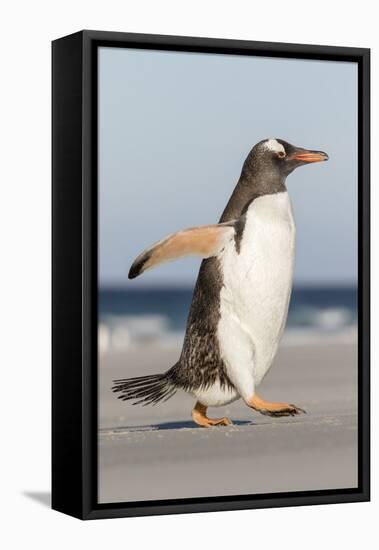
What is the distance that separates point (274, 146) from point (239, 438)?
1223 millimetres

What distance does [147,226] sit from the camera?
22.9ft

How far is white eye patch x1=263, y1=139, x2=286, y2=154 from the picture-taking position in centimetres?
722

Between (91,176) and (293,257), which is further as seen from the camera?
(293,257)

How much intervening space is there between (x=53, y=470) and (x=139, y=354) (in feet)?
2.09

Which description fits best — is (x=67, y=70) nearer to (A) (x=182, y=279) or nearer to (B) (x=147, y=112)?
(B) (x=147, y=112)

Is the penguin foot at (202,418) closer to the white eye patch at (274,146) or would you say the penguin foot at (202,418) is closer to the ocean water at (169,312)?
the ocean water at (169,312)

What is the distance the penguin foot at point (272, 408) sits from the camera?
722 centimetres

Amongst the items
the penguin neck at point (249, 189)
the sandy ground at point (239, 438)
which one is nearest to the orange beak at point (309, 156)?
the penguin neck at point (249, 189)

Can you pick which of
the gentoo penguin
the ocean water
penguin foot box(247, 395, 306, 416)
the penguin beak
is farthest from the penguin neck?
penguin foot box(247, 395, 306, 416)

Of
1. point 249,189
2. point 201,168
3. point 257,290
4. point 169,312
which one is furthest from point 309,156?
point 169,312

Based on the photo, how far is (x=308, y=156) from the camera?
7.31m

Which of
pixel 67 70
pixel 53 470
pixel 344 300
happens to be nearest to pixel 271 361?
pixel 344 300

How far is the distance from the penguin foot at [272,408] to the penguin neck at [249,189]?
2.52ft

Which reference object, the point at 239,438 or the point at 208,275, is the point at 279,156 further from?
the point at 239,438
